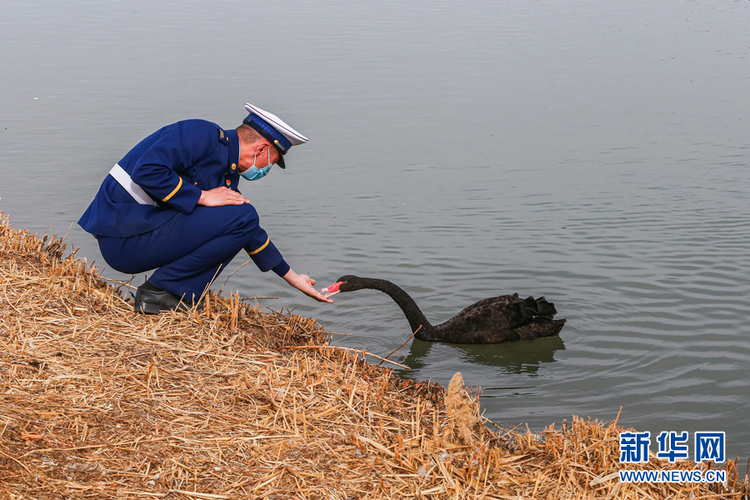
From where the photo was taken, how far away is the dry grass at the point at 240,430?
299 cm

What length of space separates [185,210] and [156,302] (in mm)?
708

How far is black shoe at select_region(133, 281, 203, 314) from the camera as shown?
15.3 ft

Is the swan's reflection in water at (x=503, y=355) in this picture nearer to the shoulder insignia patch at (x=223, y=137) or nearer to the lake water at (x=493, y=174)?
the lake water at (x=493, y=174)

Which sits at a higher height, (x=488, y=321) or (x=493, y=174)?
(x=493, y=174)

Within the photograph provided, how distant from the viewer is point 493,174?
10.4 m

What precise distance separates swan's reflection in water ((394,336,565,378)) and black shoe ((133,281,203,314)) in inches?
88.3

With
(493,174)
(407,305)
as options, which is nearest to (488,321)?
(407,305)

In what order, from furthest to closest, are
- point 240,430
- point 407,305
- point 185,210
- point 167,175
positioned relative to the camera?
point 407,305 < point 185,210 < point 167,175 < point 240,430

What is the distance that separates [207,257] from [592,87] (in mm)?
12090

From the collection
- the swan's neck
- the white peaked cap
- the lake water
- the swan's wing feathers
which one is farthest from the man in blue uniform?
the swan's wing feathers

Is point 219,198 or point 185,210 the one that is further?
point 219,198

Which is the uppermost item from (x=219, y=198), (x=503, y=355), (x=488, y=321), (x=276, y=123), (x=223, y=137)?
(x=276, y=123)

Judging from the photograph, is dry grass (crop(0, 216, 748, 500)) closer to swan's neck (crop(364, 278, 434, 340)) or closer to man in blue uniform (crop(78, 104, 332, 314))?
man in blue uniform (crop(78, 104, 332, 314))

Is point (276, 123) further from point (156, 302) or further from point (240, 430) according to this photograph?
point (240, 430)
